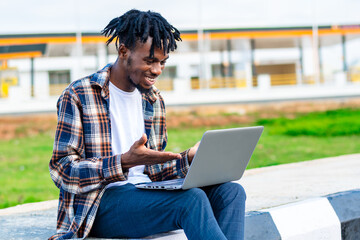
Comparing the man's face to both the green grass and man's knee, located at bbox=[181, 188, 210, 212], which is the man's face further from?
the green grass

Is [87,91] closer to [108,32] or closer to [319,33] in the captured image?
[108,32]

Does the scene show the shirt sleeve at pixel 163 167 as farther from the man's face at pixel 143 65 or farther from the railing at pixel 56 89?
the railing at pixel 56 89

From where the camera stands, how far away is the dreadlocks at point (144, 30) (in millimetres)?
2686

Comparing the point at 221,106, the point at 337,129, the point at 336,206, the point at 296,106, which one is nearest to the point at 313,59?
the point at 296,106

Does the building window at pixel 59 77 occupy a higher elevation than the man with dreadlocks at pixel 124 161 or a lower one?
higher

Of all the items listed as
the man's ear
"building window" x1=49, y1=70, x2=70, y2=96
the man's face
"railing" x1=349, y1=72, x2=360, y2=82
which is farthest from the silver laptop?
"railing" x1=349, y1=72, x2=360, y2=82

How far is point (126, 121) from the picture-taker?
9.11 feet

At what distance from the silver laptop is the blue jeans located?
0.05 meters

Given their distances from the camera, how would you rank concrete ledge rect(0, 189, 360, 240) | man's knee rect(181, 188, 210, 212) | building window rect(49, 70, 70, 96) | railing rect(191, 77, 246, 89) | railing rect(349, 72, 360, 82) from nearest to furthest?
man's knee rect(181, 188, 210, 212) → concrete ledge rect(0, 189, 360, 240) → railing rect(191, 77, 246, 89) → building window rect(49, 70, 70, 96) → railing rect(349, 72, 360, 82)

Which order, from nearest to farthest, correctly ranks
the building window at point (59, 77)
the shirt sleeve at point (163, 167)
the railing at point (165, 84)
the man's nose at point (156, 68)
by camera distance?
the man's nose at point (156, 68)
the shirt sleeve at point (163, 167)
the railing at point (165, 84)
the building window at point (59, 77)

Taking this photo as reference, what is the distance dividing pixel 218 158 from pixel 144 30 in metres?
0.75

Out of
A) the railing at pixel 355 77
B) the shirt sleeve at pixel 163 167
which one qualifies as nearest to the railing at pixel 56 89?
the railing at pixel 355 77

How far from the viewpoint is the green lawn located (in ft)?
26.3

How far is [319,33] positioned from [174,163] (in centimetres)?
2520
